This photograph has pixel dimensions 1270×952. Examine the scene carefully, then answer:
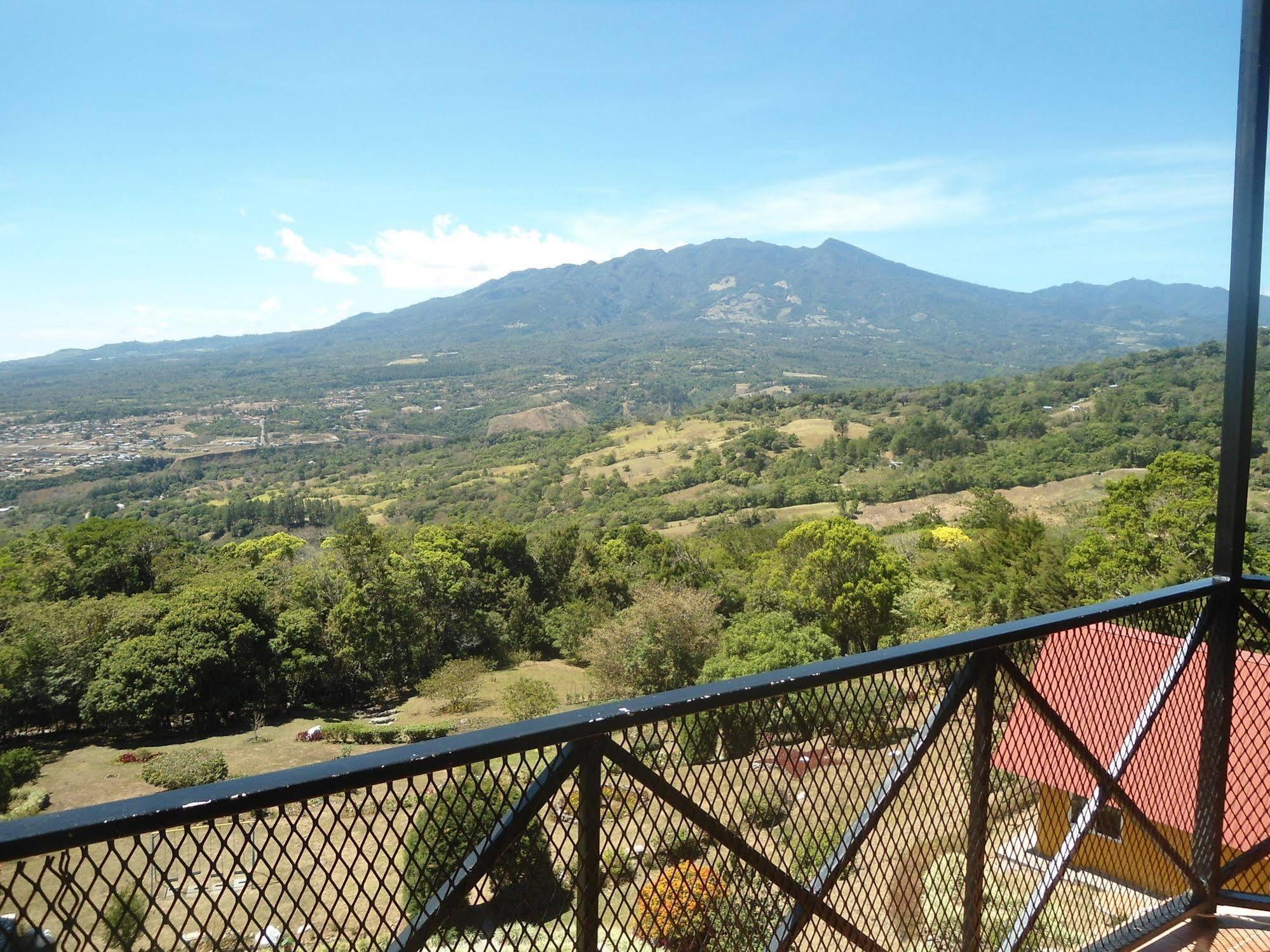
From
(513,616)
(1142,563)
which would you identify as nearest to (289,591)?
(513,616)

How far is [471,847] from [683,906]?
529 mm

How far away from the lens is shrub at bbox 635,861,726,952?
4.48 feet

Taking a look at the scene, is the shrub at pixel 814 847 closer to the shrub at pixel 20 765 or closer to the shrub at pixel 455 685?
the shrub at pixel 20 765

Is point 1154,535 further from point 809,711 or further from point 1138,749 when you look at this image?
point 809,711

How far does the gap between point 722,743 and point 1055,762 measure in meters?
1.02

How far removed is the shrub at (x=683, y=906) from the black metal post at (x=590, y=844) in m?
0.15

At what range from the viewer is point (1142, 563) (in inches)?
664

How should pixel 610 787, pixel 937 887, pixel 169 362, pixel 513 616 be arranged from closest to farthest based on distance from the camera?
pixel 610 787 → pixel 937 887 → pixel 513 616 → pixel 169 362

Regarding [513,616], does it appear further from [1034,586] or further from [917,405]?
[917,405]

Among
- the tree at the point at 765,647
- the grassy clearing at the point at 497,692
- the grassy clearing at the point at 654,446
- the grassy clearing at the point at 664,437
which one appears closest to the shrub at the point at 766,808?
the tree at the point at 765,647

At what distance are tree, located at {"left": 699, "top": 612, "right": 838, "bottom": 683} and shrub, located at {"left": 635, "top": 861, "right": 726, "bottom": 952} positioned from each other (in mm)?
15473

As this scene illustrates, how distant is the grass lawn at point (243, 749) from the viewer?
59.3 ft

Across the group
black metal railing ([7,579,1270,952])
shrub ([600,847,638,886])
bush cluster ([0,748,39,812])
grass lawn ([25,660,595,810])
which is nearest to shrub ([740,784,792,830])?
black metal railing ([7,579,1270,952])

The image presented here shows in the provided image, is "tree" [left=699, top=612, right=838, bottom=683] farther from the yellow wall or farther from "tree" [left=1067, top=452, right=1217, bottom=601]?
the yellow wall
